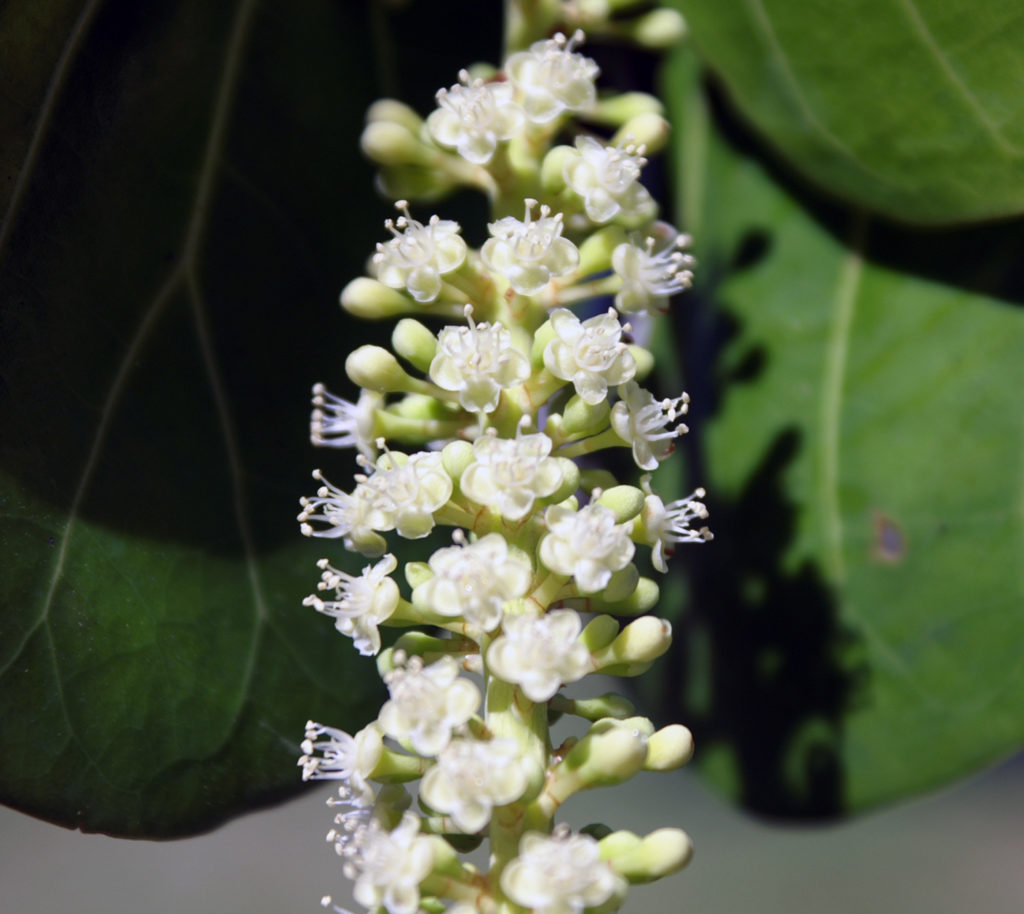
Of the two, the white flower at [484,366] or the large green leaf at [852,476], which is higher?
the white flower at [484,366]

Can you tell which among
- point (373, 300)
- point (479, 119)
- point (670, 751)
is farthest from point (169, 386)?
point (670, 751)

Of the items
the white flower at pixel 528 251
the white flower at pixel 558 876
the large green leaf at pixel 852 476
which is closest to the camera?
the white flower at pixel 558 876

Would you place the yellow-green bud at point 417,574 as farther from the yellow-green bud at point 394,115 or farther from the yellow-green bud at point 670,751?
the yellow-green bud at point 394,115

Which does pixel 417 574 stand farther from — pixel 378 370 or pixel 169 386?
pixel 169 386

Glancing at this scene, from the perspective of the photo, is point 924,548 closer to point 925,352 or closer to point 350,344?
point 925,352

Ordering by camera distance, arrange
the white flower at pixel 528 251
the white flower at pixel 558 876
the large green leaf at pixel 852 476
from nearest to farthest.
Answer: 1. the white flower at pixel 558 876
2. the white flower at pixel 528 251
3. the large green leaf at pixel 852 476

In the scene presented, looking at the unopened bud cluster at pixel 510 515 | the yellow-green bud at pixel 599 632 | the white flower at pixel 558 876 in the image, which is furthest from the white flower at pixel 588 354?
the white flower at pixel 558 876

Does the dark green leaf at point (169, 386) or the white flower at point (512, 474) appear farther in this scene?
the dark green leaf at point (169, 386)

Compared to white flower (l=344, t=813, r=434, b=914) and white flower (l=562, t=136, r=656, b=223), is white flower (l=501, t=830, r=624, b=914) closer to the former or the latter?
white flower (l=344, t=813, r=434, b=914)
